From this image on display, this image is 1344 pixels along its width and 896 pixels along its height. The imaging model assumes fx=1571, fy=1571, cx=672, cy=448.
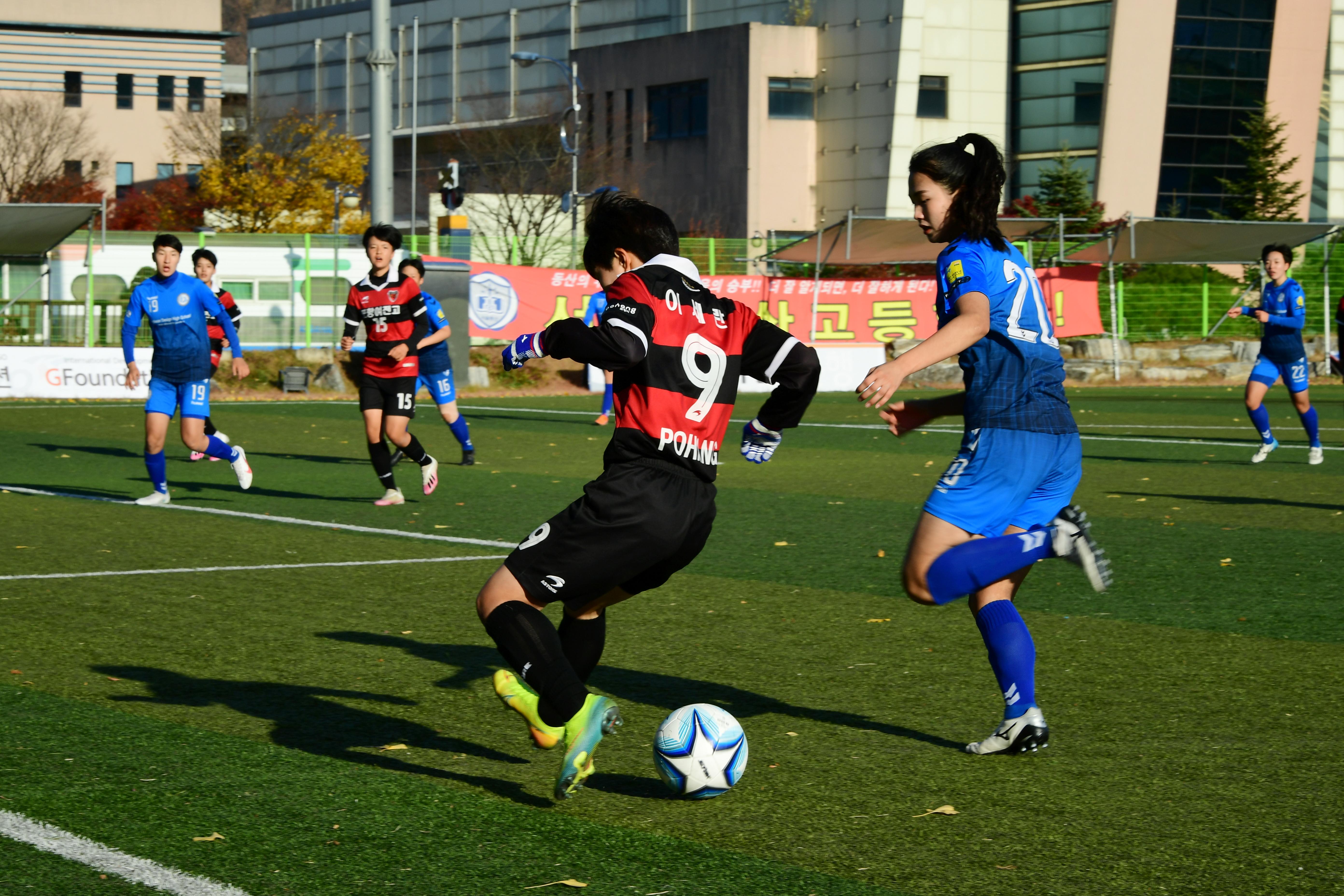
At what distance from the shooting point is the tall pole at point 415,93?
233 feet

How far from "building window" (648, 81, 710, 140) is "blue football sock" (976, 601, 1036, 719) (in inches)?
1986

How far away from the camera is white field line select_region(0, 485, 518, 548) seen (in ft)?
33.1

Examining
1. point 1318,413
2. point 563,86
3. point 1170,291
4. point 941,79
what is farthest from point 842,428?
point 563,86

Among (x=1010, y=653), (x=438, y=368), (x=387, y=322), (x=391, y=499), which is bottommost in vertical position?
(x=391, y=499)

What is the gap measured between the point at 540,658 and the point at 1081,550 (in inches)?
70.9

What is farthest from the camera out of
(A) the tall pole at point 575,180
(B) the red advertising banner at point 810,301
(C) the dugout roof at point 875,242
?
(A) the tall pole at point 575,180

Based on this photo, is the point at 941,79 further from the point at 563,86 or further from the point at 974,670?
the point at 974,670

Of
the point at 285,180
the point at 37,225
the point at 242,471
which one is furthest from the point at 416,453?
the point at 285,180

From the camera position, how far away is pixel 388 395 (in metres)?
12.1

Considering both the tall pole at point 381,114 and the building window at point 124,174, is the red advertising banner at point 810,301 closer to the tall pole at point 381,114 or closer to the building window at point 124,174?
the tall pole at point 381,114

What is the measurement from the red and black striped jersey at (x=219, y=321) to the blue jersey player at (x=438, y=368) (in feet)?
5.02

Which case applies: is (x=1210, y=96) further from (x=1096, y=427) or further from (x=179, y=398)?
(x=179, y=398)

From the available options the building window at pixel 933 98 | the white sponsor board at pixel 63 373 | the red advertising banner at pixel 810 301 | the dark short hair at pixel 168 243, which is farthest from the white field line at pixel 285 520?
the building window at pixel 933 98

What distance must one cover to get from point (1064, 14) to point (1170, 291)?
780 inches
